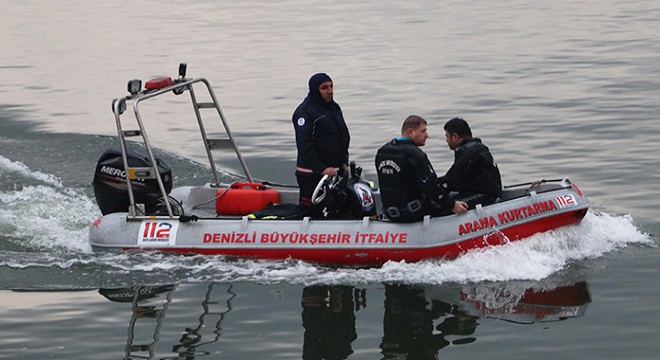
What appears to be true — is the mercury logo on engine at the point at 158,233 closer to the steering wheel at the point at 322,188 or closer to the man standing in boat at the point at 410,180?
the steering wheel at the point at 322,188

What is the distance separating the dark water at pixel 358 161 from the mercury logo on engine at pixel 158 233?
15cm

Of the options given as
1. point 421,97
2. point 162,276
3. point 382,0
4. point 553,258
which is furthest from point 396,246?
point 382,0

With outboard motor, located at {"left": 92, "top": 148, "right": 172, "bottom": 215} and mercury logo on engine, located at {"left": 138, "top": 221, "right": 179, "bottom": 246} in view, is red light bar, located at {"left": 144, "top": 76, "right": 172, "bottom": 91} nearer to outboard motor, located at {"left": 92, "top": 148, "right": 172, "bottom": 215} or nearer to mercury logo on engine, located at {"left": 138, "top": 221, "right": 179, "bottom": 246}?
outboard motor, located at {"left": 92, "top": 148, "right": 172, "bottom": 215}

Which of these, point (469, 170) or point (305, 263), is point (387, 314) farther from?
point (469, 170)

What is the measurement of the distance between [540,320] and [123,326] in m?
3.58

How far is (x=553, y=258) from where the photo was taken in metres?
12.5

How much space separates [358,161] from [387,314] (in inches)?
257

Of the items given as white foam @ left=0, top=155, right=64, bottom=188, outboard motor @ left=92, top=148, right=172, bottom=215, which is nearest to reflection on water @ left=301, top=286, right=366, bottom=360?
outboard motor @ left=92, top=148, right=172, bottom=215

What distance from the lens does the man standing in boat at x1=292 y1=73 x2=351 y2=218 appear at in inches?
503

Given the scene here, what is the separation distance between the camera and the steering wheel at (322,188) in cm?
1270

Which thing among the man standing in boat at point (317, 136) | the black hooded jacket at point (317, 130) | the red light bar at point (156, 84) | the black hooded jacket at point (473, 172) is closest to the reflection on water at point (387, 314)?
the black hooded jacket at point (473, 172)

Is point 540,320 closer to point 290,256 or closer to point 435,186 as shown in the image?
point 435,186

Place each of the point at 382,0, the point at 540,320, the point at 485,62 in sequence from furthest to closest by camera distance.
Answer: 1. the point at 382,0
2. the point at 485,62
3. the point at 540,320

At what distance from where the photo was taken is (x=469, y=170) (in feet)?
41.2
